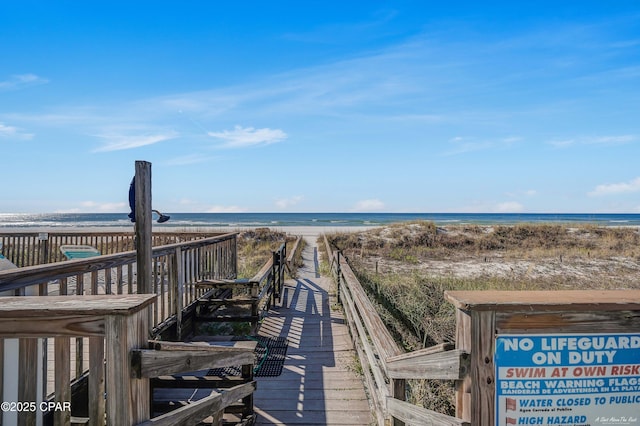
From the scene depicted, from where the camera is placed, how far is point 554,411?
5.39ft

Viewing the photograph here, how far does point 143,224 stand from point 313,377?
2.61 meters

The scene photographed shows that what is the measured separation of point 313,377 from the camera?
462 cm

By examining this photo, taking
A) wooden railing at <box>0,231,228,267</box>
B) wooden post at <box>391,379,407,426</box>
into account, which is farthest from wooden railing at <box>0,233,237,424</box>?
wooden post at <box>391,379,407,426</box>

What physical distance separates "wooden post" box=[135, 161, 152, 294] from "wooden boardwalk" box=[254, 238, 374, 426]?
1.74m

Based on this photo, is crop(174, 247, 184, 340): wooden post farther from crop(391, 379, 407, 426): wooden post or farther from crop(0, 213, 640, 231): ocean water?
crop(0, 213, 640, 231): ocean water

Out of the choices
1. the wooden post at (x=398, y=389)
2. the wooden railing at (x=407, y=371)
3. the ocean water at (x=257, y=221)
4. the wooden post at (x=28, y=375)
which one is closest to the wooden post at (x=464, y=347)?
the wooden railing at (x=407, y=371)

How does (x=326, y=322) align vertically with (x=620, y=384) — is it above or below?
below

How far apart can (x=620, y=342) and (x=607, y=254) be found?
21.3m

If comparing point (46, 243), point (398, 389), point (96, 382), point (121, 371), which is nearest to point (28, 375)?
point (96, 382)

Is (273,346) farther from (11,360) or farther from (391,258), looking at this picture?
(391,258)

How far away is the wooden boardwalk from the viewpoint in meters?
3.78

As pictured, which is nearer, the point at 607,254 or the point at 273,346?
the point at 273,346

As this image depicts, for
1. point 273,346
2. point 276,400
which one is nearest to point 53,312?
point 276,400

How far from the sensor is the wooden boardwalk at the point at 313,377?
3.78 metres
